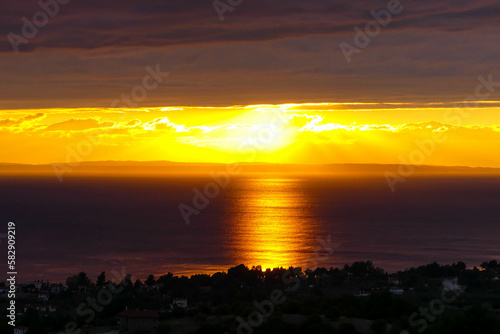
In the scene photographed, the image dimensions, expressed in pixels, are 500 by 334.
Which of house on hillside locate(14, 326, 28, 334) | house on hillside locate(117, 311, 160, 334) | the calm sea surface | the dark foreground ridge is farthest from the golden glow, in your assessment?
house on hillside locate(14, 326, 28, 334)

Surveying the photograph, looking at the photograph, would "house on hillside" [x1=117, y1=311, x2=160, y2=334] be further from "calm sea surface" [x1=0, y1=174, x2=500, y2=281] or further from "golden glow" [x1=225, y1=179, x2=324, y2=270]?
"golden glow" [x1=225, y1=179, x2=324, y2=270]

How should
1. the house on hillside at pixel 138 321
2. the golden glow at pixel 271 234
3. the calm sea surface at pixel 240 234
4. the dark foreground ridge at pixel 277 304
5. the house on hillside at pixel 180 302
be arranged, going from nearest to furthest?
the dark foreground ridge at pixel 277 304
the house on hillside at pixel 138 321
the house on hillside at pixel 180 302
the calm sea surface at pixel 240 234
the golden glow at pixel 271 234

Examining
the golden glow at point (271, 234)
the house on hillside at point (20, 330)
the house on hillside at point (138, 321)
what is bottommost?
the house on hillside at point (20, 330)

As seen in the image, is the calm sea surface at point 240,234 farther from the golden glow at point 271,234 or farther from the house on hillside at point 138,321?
the house on hillside at point 138,321

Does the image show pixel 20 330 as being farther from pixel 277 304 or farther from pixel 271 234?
pixel 271 234

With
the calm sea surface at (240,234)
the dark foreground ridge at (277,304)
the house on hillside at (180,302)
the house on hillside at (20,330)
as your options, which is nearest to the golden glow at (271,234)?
the calm sea surface at (240,234)

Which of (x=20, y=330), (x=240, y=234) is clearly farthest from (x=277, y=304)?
(x=240, y=234)
